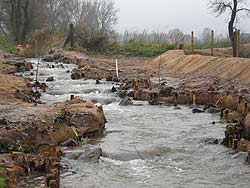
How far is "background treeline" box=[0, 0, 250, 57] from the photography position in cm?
3703

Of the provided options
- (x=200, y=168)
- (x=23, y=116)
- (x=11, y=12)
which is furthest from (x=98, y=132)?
(x=11, y=12)

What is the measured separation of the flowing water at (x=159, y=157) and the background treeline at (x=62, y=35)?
23.0 metres

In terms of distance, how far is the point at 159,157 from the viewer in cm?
899

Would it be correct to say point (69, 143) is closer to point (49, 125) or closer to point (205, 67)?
point (49, 125)

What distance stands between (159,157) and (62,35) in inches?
1352

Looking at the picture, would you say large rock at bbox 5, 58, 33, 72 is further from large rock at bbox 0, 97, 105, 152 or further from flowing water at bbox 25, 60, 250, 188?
large rock at bbox 0, 97, 105, 152

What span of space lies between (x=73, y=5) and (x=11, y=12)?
27.2 m

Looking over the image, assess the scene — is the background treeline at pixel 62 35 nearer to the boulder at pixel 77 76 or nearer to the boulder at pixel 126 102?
the boulder at pixel 77 76

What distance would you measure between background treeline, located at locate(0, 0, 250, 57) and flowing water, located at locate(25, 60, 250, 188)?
22961 mm

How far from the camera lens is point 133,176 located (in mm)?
7680

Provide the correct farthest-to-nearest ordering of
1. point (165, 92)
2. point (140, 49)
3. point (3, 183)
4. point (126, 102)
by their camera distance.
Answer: point (140, 49) → point (165, 92) → point (126, 102) → point (3, 183)

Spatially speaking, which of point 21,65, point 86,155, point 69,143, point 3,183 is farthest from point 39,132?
point 21,65

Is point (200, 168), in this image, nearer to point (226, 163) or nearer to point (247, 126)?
point (226, 163)

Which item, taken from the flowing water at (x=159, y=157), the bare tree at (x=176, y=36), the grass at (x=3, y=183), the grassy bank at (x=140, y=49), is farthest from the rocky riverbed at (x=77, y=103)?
the bare tree at (x=176, y=36)
